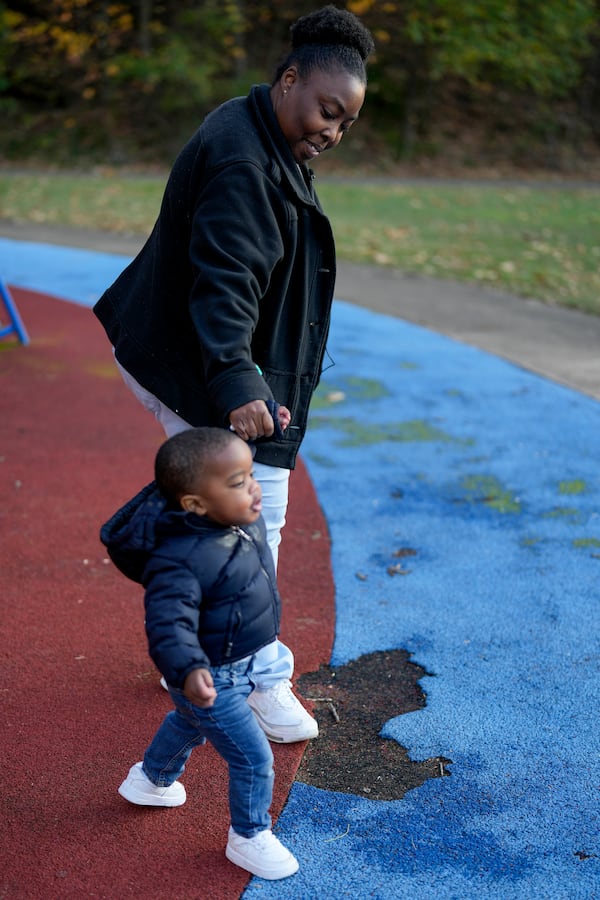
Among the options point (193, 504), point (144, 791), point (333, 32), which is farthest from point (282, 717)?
point (333, 32)

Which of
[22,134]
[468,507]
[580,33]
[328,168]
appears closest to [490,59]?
[580,33]

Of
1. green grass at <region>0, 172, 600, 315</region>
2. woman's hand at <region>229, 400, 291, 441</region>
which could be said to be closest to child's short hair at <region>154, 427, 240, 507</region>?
woman's hand at <region>229, 400, 291, 441</region>

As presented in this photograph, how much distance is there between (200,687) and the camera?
6.95 ft

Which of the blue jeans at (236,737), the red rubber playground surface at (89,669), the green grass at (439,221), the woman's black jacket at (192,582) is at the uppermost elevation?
the woman's black jacket at (192,582)

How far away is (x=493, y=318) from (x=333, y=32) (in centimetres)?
683

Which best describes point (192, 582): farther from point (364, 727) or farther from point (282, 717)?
point (364, 727)

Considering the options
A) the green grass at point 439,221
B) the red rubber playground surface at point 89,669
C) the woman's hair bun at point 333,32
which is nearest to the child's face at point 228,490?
the red rubber playground surface at point 89,669

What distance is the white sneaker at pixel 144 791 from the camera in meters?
2.66

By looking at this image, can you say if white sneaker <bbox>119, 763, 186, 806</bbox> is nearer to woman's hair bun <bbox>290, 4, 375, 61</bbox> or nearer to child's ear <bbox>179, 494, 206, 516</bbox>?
child's ear <bbox>179, 494, 206, 516</bbox>

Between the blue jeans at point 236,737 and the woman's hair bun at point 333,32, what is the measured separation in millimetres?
1603

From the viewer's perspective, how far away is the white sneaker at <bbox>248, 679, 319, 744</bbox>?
3.02m

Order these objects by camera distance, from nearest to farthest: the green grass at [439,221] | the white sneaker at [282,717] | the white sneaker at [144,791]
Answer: the white sneaker at [144,791], the white sneaker at [282,717], the green grass at [439,221]

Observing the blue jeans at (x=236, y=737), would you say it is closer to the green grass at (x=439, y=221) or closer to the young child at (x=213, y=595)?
the young child at (x=213, y=595)

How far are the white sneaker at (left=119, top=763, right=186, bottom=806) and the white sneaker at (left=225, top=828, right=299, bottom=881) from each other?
255 millimetres
